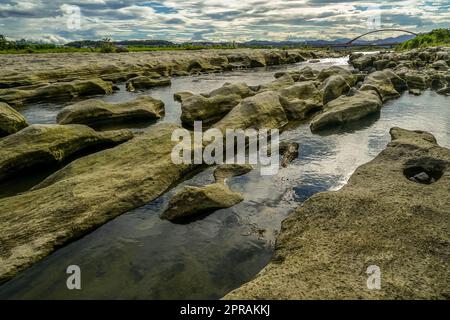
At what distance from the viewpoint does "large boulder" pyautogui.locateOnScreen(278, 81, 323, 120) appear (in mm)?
24203

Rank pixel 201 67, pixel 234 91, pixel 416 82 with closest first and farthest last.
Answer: pixel 234 91 → pixel 416 82 → pixel 201 67

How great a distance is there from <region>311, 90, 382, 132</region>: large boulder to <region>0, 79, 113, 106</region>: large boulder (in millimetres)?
25207

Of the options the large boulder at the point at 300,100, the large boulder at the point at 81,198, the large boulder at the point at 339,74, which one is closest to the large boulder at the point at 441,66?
the large boulder at the point at 339,74

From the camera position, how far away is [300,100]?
83.0ft

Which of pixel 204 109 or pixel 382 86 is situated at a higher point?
pixel 382 86

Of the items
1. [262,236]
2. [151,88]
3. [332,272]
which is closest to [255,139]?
[262,236]

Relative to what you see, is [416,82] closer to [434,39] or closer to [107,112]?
[107,112]

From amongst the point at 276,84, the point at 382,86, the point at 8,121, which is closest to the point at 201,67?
the point at 276,84

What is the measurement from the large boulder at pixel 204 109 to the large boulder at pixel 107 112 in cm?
302

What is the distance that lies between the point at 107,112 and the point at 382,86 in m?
24.2

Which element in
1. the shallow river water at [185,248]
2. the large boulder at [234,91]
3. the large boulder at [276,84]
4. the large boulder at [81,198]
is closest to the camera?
the shallow river water at [185,248]

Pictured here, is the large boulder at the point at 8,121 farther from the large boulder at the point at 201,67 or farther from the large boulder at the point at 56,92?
the large boulder at the point at 201,67

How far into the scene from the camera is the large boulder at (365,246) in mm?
6762
